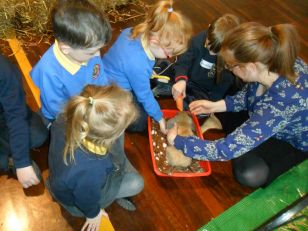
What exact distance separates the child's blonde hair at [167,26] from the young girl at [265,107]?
6.9 inches

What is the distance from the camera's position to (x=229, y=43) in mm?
1209

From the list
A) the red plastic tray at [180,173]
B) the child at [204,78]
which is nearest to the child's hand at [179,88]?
the child at [204,78]

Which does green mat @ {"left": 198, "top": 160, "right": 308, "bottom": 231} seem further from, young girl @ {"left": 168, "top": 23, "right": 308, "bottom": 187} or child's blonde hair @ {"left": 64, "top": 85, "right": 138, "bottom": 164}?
child's blonde hair @ {"left": 64, "top": 85, "right": 138, "bottom": 164}

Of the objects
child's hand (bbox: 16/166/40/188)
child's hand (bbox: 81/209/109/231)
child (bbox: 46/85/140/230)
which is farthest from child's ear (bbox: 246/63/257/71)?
child's hand (bbox: 16/166/40/188)

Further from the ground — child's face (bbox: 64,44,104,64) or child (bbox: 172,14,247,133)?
child's face (bbox: 64,44,104,64)

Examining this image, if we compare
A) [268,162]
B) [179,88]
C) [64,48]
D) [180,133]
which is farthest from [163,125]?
[64,48]

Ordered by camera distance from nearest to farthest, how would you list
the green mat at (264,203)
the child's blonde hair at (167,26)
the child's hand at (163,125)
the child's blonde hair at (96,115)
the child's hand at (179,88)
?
the child's blonde hair at (96,115), the child's blonde hair at (167,26), the green mat at (264,203), the child's hand at (163,125), the child's hand at (179,88)

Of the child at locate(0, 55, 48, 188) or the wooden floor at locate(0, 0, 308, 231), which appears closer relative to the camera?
the child at locate(0, 55, 48, 188)

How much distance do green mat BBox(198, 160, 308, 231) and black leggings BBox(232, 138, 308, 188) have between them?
8 cm

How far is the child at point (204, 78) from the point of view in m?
1.76

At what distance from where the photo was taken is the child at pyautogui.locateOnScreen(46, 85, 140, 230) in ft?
3.04

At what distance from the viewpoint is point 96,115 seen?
0.93 meters

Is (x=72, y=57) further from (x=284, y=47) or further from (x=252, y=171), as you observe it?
(x=252, y=171)

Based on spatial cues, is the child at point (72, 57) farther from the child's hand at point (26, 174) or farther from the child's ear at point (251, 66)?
the child's ear at point (251, 66)
